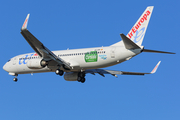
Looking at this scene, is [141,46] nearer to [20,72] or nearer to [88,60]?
[88,60]

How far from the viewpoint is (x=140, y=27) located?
123ft

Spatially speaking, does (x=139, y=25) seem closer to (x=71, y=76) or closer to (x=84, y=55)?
(x=84, y=55)

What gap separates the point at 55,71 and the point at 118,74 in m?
9.04

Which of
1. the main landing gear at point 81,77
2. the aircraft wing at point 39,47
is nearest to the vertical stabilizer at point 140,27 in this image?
the aircraft wing at point 39,47

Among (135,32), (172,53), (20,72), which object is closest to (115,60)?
(135,32)

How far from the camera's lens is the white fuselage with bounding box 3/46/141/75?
121ft

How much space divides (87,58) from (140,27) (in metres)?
7.17

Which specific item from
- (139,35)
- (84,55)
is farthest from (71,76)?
(139,35)

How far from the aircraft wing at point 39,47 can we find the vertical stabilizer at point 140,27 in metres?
8.64

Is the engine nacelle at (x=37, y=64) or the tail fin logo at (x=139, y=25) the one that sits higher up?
the tail fin logo at (x=139, y=25)

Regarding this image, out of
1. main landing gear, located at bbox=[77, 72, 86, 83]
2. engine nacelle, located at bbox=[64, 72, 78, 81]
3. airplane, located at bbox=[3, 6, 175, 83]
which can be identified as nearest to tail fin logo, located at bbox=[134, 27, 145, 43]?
airplane, located at bbox=[3, 6, 175, 83]

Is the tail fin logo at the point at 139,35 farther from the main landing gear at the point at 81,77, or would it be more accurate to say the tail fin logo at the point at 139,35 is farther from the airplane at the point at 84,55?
the main landing gear at the point at 81,77

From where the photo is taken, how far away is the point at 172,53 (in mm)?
34406

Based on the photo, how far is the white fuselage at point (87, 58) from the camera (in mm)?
36909
